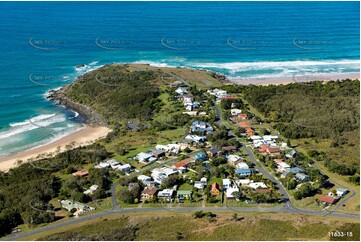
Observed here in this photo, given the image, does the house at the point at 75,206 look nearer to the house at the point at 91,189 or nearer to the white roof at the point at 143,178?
the house at the point at 91,189

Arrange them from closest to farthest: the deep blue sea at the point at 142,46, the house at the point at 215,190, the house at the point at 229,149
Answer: the house at the point at 215,190 → the house at the point at 229,149 → the deep blue sea at the point at 142,46

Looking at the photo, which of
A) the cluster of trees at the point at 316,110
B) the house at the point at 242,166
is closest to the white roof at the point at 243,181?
the house at the point at 242,166

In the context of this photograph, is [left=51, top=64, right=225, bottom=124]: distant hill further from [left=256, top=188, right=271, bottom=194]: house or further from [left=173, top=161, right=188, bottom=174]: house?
[left=256, top=188, right=271, bottom=194]: house

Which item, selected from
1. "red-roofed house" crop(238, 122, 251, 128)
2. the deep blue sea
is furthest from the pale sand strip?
"red-roofed house" crop(238, 122, 251, 128)

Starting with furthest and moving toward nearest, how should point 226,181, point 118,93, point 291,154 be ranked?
point 118,93 → point 291,154 → point 226,181

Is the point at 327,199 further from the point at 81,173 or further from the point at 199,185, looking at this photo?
the point at 81,173

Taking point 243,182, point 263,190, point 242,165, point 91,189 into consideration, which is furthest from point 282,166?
point 91,189

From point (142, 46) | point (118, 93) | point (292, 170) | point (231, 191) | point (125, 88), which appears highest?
A: point (142, 46)
